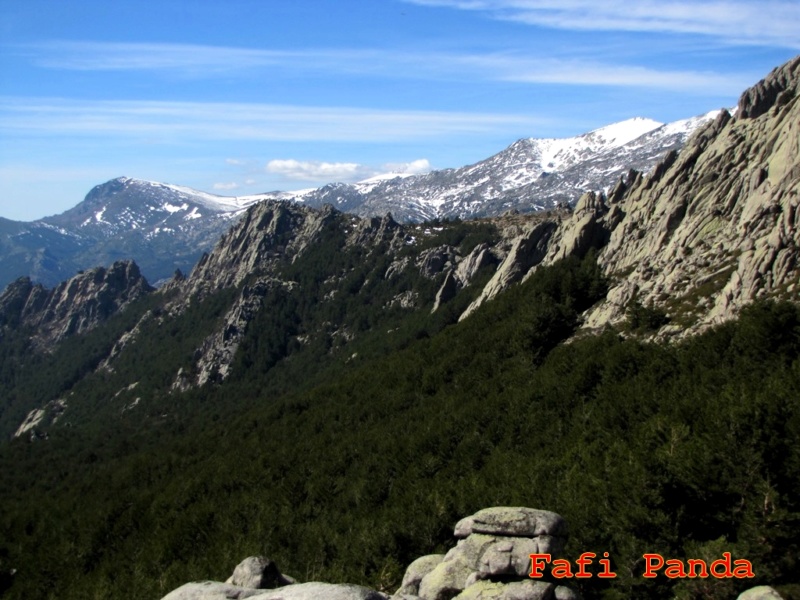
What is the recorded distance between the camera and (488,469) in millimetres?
63656

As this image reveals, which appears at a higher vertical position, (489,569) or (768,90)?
(768,90)

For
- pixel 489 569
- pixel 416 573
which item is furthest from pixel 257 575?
pixel 489 569

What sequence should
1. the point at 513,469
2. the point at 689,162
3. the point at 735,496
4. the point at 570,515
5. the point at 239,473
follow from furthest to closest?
1. the point at 689,162
2. the point at 239,473
3. the point at 513,469
4. the point at 570,515
5. the point at 735,496

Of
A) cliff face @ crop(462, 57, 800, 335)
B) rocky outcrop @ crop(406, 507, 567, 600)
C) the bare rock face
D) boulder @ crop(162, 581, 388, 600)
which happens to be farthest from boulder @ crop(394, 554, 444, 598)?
the bare rock face

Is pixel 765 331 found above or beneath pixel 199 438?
above

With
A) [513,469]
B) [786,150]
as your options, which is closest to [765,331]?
[513,469]

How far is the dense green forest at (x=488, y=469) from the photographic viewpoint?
1492 inches

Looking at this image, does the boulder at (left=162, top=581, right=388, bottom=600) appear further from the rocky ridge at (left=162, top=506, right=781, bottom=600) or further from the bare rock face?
the bare rock face

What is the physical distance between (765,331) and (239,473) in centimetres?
7588

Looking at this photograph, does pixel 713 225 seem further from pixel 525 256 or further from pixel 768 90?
pixel 525 256

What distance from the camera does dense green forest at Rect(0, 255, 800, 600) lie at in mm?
37906

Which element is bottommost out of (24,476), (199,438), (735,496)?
(24,476)

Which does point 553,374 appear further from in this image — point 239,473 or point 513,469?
point 239,473

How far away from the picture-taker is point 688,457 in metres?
39.4
